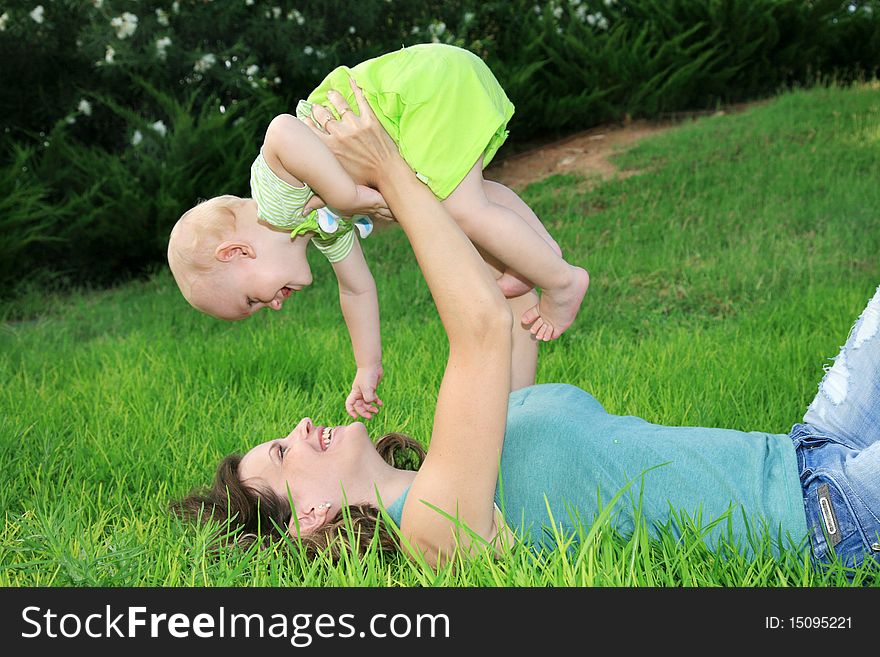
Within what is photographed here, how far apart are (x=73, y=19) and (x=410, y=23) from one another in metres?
3.01

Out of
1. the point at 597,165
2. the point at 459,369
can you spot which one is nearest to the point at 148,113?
the point at 597,165

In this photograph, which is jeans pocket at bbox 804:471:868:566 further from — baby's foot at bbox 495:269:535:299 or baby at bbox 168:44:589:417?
baby's foot at bbox 495:269:535:299

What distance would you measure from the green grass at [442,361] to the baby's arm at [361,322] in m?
0.59

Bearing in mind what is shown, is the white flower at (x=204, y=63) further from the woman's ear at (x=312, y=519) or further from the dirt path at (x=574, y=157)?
the woman's ear at (x=312, y=519)

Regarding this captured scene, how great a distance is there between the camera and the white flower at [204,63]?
23.7ft

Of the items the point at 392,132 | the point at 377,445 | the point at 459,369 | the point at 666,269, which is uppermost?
the point at 392,132

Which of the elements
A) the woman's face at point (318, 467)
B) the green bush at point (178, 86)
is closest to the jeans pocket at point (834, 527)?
the woman's face at point (318, 467)

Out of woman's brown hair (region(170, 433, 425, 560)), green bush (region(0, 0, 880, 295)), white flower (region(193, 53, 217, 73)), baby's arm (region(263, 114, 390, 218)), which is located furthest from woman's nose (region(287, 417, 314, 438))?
white flower (region(193, 53, 217, 73))

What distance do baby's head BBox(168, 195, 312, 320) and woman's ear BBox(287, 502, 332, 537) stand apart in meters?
0.64

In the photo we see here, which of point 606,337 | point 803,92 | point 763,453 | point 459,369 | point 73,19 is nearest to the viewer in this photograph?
point 459,369

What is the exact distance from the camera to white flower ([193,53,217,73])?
7.24 m

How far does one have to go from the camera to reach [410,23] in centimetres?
882

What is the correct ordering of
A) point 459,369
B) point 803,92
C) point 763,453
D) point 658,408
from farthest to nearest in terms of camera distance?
1. point 803,92
2. point 658,408
3. point 763,453
4. point 459,369

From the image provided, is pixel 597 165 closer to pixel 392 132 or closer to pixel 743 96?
pixel 743 96
